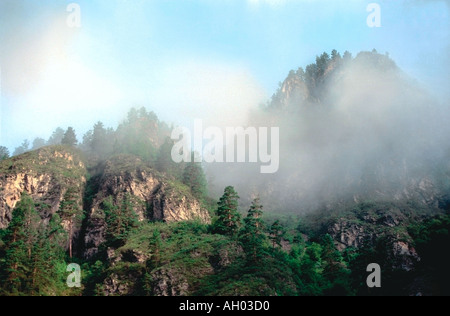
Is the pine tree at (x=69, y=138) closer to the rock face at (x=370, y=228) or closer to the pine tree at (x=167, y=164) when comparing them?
the pine tree at (x=167, y=164)

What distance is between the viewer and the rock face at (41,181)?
269ft

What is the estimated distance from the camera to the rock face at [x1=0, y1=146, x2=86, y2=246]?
8212 cm

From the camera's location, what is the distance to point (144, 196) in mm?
96938

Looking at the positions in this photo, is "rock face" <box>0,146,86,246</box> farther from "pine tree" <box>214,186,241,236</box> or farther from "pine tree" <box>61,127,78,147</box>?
"pine tree" <box>214,186,241,236</box>

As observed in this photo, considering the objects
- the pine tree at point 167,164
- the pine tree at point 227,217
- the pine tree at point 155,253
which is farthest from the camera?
the pine tree at point 167,164

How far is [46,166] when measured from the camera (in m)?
95.4

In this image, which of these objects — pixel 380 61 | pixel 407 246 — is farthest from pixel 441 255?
pixel 380 61

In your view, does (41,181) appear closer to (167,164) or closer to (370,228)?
(167,164)

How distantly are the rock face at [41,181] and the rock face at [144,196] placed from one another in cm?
571

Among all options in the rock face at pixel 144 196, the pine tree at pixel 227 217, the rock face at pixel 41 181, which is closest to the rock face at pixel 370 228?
the pine tree at pixel 227 217

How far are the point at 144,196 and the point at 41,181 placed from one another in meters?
27.2
